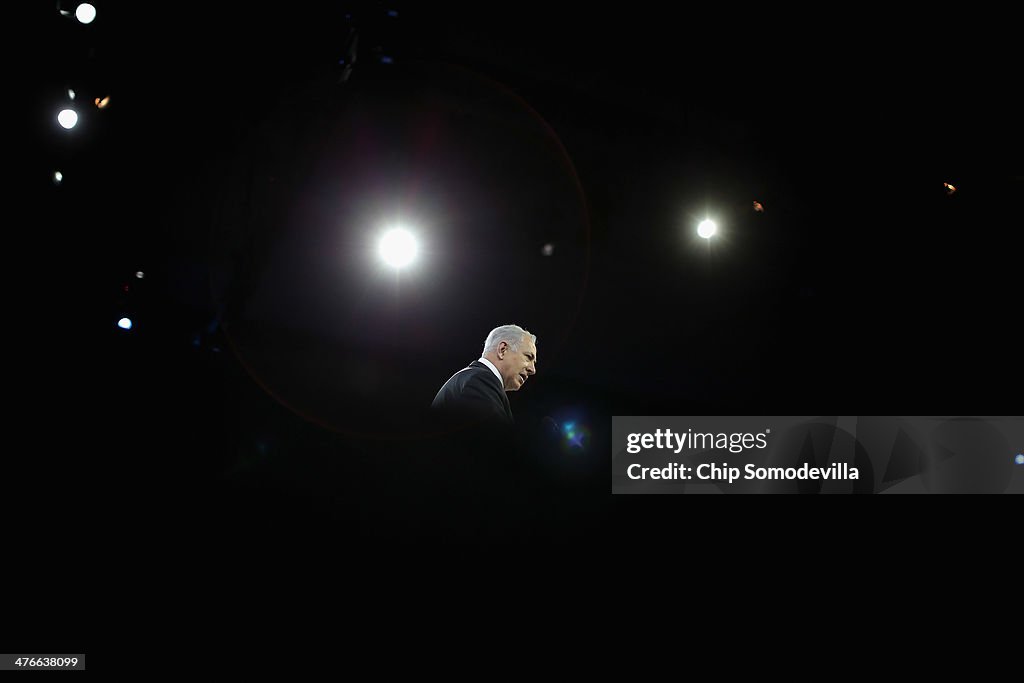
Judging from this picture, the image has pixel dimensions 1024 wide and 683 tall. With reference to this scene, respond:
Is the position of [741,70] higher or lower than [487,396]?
higher

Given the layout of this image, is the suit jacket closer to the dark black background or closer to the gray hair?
the dark black background

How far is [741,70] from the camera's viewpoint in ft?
11.9

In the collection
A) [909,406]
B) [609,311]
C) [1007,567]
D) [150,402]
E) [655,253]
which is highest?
[655,253]

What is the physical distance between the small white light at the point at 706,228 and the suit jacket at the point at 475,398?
2833 mm

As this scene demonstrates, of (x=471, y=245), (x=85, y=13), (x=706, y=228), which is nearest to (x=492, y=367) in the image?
(x=471, y=245)

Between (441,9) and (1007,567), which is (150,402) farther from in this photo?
(1007,567)

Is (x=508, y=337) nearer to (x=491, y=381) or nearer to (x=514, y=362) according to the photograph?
(x=514, y=362)

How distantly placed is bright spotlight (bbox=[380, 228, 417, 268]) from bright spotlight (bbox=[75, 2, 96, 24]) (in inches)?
85.8

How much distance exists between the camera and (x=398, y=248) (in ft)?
15.7

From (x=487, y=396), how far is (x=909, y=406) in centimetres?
387

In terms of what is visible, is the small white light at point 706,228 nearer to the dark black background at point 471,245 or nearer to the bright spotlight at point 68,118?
the dark black background at point 471,245

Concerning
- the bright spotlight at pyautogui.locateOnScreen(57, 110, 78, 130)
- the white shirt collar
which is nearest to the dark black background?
the bright spotlight at pyautogui.locateOnScreen(57, 110, 78, 130)

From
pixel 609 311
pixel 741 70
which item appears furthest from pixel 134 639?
pixel 609 311

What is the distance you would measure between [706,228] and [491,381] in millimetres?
2947
